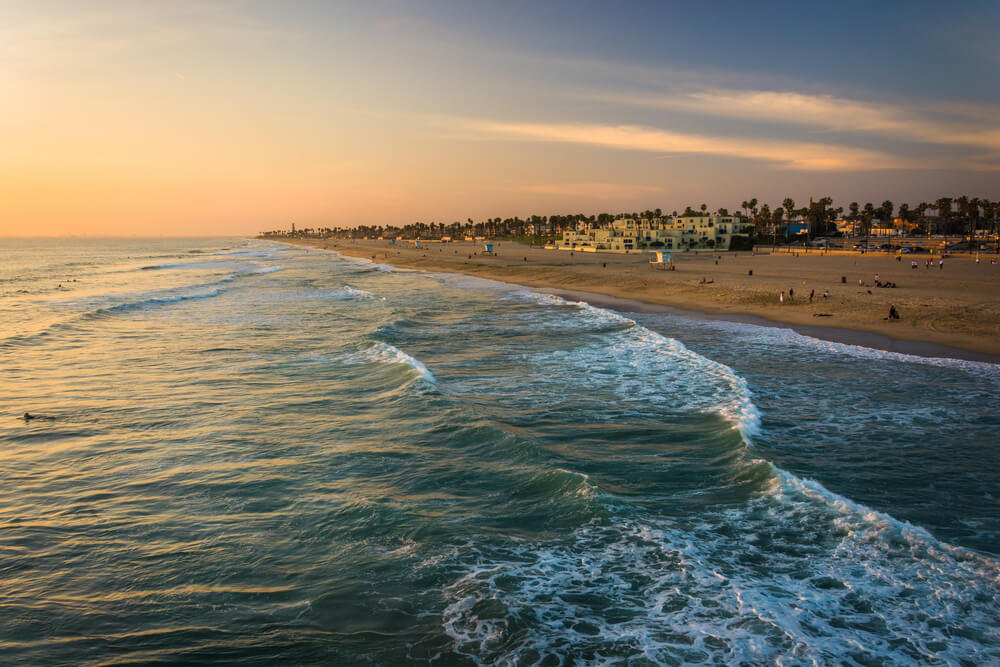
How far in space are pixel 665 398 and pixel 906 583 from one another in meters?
9.82

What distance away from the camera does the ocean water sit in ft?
24.4

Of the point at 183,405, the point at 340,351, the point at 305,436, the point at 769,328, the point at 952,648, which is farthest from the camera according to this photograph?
the point at 769,328

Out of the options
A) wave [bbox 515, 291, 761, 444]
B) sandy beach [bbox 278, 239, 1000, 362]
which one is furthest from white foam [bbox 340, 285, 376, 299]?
wave [bbox 515, 291, 761, 444]

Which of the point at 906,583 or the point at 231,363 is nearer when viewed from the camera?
the point at 906,583

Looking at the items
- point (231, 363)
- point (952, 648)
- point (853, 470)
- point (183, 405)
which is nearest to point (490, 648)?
point (952, 648)

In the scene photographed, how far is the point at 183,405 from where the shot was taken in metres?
17.8

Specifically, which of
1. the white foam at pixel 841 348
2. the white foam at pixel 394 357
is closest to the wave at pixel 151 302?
the white foam at pixel 394 357

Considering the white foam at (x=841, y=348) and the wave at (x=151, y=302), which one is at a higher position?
the wave at (x=151, y=302)

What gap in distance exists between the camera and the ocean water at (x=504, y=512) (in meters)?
7.43

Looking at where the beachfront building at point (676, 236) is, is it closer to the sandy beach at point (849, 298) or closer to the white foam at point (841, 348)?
the sandy beach at point (849, 298)

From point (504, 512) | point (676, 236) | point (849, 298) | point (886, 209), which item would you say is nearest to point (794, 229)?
point (886, 209)

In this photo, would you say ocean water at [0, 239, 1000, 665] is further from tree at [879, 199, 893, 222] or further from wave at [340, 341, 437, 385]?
tree at [879, 199, 893, 222]

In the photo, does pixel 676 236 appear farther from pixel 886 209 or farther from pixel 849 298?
pixel 849 298

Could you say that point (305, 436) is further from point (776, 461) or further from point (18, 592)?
Result: point (776, 461)
